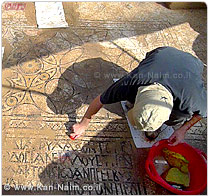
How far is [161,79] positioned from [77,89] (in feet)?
3.01

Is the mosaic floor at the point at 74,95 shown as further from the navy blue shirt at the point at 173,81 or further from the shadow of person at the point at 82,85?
the navy blue shirt at the point at 173,81

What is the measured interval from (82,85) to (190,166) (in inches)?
43.7

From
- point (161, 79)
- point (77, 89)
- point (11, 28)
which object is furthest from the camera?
point (11, 28)

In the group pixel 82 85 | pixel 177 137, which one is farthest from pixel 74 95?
pixel 177 137

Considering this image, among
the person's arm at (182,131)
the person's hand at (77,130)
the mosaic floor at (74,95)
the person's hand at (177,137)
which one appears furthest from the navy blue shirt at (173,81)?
the mosaic floor at (74,95)

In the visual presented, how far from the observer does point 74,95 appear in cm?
249

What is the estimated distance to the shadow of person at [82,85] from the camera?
2.42m

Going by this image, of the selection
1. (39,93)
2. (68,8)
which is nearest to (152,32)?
(68,8)

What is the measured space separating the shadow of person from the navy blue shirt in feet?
1.60

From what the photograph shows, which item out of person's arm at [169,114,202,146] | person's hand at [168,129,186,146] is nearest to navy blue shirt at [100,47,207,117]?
person's arm at [169,114,202,146]

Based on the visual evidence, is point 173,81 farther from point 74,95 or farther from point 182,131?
point 74,95

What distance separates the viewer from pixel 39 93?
8.05 ft

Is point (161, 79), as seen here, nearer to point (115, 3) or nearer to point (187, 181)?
point (187, 181)

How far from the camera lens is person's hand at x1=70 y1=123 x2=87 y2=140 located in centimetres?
221
